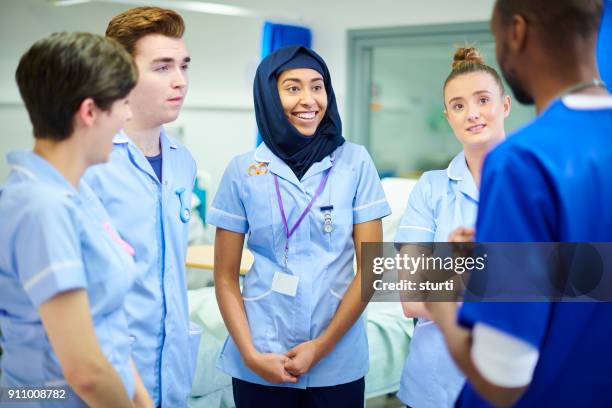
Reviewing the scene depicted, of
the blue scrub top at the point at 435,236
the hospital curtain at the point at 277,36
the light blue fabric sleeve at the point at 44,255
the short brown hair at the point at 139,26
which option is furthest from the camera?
the hospital curtain at the point at 277,36

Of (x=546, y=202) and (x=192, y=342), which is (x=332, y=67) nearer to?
(x=192, y=342)

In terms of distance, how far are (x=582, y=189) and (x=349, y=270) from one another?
1.09 m

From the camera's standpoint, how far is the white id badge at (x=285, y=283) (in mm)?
2020

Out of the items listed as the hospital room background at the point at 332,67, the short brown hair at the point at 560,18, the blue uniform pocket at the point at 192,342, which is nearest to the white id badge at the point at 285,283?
the blue uniform pocket at the point at 192,342

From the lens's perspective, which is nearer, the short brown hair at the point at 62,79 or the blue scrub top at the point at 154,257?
the short brown hair at the point at 62,79

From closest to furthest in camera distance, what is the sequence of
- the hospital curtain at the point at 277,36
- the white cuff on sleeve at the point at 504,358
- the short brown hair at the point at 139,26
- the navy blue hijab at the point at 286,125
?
the white cuff on sleeve at the point at 504,358, the short brown hair at the point at 139,26, the navy blue hijab at the point at 286,125, the hospital curtain at the point at 277,36

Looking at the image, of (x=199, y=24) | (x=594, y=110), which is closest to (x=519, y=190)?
(x=594, y=110)

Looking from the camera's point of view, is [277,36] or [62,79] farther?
[277,36]

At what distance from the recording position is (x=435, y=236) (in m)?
2.02

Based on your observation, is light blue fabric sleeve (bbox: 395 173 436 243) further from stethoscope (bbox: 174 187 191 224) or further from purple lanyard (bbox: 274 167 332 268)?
stethoscope (bbox: 174 187 191 224)

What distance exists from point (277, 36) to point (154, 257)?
155 inches

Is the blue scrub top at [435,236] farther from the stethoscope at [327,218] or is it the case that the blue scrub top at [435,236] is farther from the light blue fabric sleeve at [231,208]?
the light blue fabric sleeve at [231,208]

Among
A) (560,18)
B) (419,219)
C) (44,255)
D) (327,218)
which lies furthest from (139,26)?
(560,18)

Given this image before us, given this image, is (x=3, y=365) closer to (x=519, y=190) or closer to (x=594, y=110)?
(x=519, y=190)
